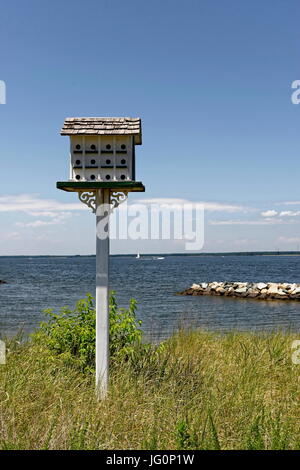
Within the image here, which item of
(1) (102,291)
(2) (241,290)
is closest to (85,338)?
(1) (102,291)

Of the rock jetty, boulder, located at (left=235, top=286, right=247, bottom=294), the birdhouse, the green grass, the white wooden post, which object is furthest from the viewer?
boulder, located at (left=235, top=286, right=247, bottom=294)

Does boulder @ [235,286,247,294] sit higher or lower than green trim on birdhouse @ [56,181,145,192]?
lower

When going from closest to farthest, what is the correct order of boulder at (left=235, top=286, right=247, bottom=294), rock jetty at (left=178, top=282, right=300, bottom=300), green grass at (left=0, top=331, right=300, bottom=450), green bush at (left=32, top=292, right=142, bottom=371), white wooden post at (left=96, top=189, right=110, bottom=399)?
green grass at (left=0, top=331, right=300, bottom=450), white wooden post at (left=96, top=189, right=110, bottom=399), green bush at (left=32, top=292, right=142, bottom=371), rock jetty at (left=178, top=282, right=300, bottom=300), boulder at (left=235, top=286, right=247, bottom=294)

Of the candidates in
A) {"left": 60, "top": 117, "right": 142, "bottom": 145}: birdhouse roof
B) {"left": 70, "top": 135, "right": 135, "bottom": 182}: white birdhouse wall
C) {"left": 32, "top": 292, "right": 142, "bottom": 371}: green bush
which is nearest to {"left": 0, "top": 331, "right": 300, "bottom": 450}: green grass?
{"left": 32, "top": 292, "right": 142, "bottom": 371}: green bush

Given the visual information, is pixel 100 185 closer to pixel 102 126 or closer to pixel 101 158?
pixel 101 158

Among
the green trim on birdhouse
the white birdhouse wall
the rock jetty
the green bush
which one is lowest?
the rock jetty

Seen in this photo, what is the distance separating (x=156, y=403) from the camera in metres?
4.96

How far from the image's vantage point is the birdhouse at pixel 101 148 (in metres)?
5.84

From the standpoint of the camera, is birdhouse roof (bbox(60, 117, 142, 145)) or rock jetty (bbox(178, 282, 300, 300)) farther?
rock jetty (bbox(178, 282, 300, 300))

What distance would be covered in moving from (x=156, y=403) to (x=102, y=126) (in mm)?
3447

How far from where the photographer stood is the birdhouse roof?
5.84m

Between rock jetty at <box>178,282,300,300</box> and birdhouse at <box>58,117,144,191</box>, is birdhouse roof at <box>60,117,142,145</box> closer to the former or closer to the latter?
birdhouse at <box>58,117,144,191</box>

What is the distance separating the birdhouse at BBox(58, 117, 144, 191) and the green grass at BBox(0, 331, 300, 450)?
2417 mm

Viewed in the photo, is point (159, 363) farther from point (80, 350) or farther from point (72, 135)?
point (72, 135)
